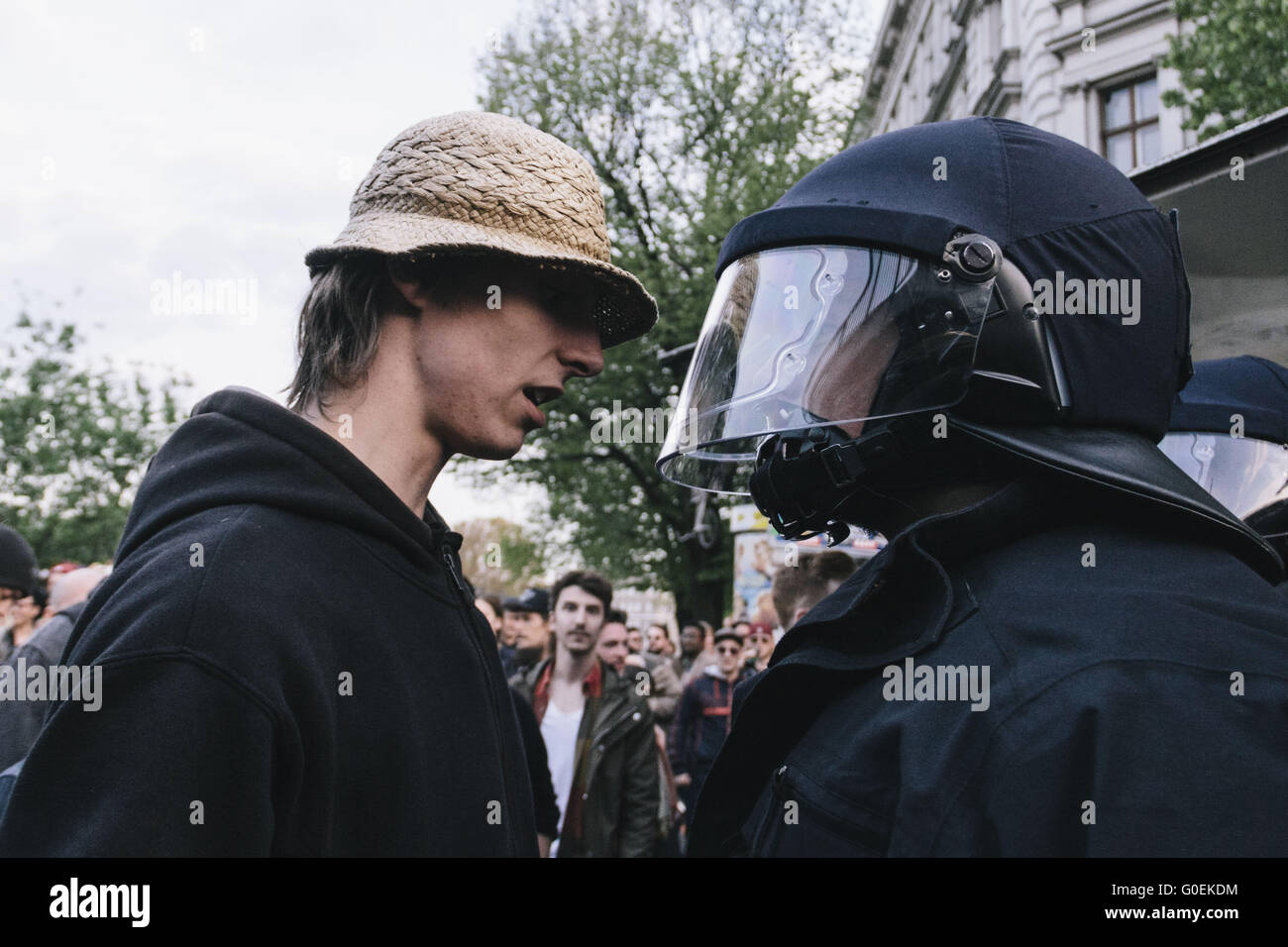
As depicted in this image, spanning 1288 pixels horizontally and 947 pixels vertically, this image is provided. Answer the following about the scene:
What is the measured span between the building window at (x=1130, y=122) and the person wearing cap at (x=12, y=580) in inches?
601

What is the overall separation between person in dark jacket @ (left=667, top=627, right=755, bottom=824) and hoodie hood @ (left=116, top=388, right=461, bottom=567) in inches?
216

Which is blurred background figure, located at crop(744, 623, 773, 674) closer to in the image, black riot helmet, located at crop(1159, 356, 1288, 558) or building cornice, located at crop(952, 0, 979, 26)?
black riot helmet, located at crop(1159, 356, 1288, 558)

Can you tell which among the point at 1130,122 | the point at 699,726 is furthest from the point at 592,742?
the point at 1130,122

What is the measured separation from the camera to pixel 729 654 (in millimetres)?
8281

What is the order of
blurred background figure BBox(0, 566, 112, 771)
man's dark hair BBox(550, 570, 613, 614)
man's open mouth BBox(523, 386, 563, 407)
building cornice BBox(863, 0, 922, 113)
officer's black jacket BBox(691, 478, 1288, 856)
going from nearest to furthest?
officer's black jacket BBox(691, 478, 1288, 856) → man's open mouth BBox(523, 386, 563, 407) → blurred background figure BBox(0, 566, 112, 771) → man's dark hair BBox(550, 570, 613, 614) → building cornice BBox(863, 0, 922, 113)

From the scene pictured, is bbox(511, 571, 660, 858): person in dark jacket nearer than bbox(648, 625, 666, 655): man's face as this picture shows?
Yes

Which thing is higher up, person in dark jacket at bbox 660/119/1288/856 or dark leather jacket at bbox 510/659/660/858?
person in dark jacket at bbox 660/119/1288/856

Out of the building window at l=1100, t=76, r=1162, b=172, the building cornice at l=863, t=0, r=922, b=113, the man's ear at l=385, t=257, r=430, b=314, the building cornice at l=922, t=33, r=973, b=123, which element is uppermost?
the building cornice at l=863, t=0, r=922, b=113

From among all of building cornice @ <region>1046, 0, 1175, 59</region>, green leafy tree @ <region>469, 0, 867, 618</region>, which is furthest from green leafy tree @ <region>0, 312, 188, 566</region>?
building cornice @ <region>1046, 0, 1175, 59</region>

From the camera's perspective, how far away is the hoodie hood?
156cm

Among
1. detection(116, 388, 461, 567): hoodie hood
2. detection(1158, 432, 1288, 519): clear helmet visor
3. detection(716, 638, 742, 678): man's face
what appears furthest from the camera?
detection(716, 638, 742, 678): man's face

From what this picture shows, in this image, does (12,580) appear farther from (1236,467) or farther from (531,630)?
(1236,467)

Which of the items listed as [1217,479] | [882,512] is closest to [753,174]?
[1217,479]
